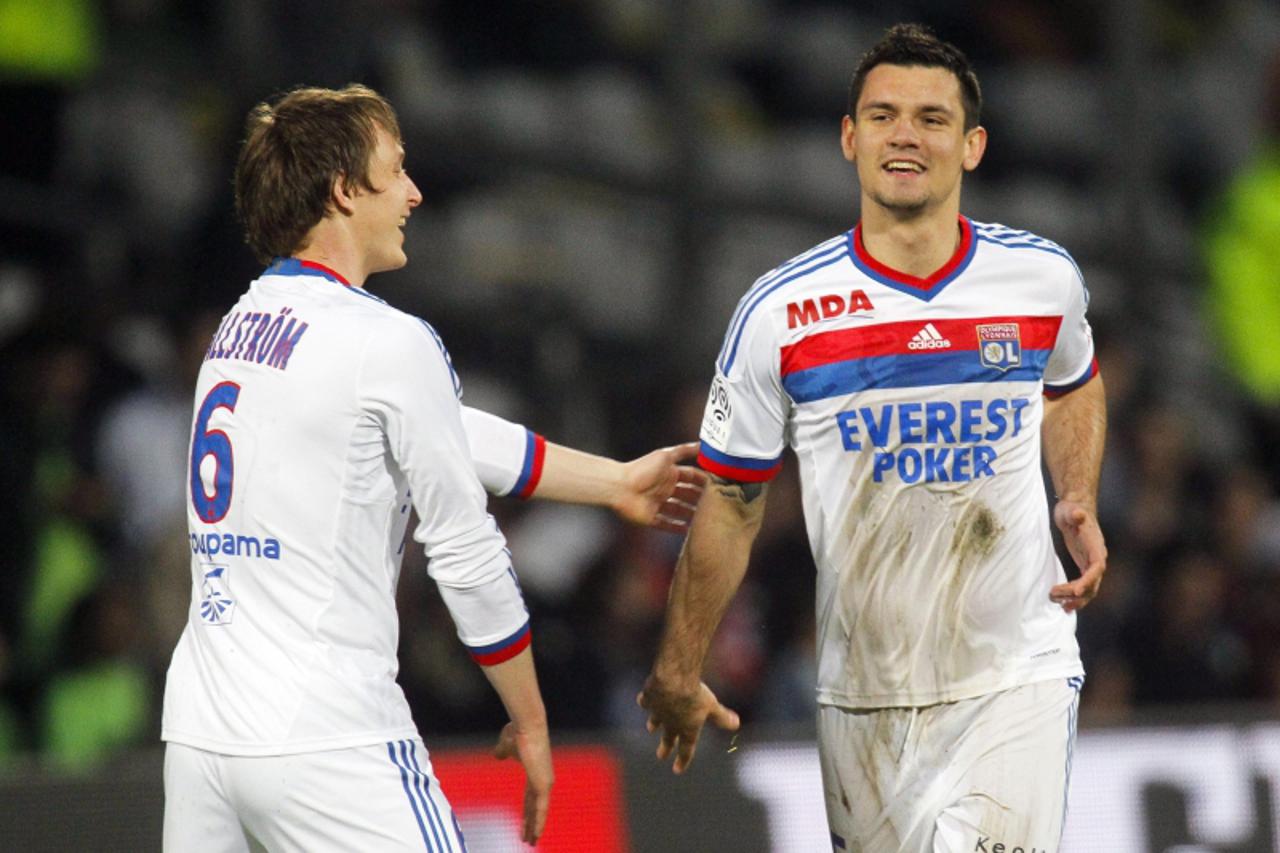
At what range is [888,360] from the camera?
4344 millimetres

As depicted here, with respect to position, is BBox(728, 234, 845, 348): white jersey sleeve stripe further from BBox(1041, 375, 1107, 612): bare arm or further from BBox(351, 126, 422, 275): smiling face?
BBox(351, 126, 422, 275): smiling face

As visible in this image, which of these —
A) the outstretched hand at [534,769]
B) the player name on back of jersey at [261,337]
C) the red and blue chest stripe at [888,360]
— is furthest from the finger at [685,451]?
the player name on back of jersey at [261,337]

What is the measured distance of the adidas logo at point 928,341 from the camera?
434 cm

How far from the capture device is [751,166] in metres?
11.0

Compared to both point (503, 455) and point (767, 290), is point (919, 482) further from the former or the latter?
point (503, 455)

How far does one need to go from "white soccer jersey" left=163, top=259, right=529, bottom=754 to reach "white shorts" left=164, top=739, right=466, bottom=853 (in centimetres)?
4

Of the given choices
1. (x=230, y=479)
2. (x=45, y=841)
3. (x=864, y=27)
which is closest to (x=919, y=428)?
(x=230, y=479)

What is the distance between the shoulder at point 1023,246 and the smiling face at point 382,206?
1320 millimetres

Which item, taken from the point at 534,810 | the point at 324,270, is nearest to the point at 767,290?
the point at 324,270

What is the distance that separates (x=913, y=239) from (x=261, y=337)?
146 centimetres

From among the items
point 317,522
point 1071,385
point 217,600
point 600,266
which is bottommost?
point 217,600

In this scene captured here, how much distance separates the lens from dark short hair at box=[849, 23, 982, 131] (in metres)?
4.42

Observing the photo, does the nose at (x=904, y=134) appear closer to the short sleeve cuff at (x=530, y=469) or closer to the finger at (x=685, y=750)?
the short sleeve cuff at (x=530, y=469)

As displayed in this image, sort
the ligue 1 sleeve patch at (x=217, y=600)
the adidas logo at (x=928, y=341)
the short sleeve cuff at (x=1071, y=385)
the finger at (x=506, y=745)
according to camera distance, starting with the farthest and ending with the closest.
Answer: the short sleeve cuff at (x=1071, y=385), the adidas logo at (x=928, y=341), the finger at (x=506, y=745), the ligue 1 sleeve patch at (x=217, y=600)
